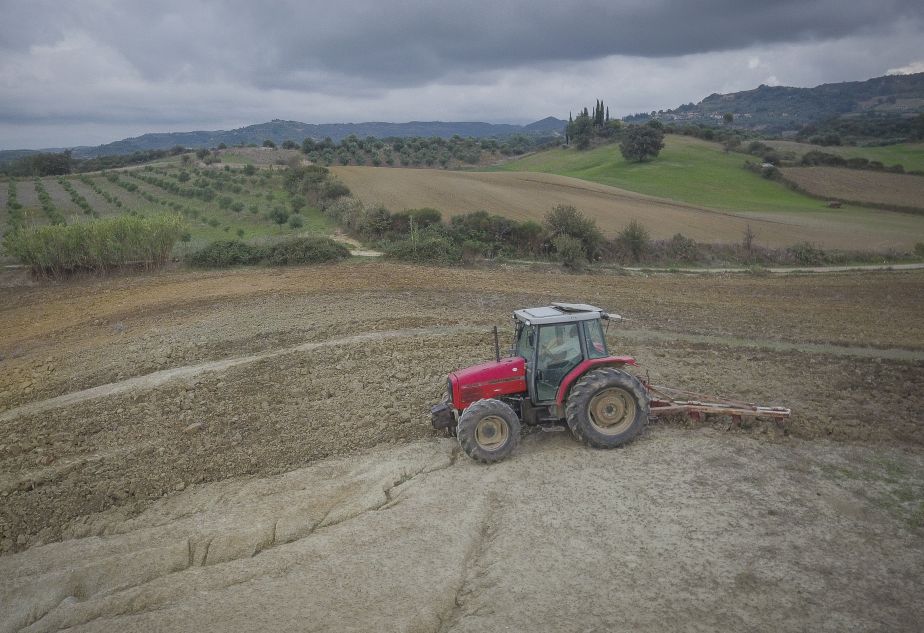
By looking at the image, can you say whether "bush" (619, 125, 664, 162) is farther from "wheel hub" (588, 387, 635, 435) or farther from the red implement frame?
"wheel hub" (588, 387, 635, 435)

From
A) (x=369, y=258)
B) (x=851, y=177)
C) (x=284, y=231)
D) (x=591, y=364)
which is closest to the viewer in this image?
(x=591, y=364)

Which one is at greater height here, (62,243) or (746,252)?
(62,243)

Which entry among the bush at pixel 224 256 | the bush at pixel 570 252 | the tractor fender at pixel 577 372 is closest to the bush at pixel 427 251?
the bush at pixel 570 252

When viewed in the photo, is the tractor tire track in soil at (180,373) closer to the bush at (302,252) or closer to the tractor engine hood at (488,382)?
the tractor engine hood at (488,382)

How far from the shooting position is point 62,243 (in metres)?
23.5

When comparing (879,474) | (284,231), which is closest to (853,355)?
(879,474)

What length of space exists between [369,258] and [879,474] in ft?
74.2

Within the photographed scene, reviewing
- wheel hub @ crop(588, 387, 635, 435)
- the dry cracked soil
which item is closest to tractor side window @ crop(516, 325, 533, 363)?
wheel hub @ crop(588, 387, 635, 435)

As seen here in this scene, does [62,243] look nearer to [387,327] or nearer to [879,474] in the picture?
[387,327]

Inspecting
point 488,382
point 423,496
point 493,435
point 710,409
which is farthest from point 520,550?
point 710,409

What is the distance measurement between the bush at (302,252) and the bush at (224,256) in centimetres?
64

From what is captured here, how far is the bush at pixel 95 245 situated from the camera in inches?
922

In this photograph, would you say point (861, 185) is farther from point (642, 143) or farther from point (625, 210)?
point (625, 210)

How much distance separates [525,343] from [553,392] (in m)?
0.89
